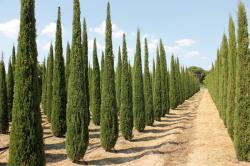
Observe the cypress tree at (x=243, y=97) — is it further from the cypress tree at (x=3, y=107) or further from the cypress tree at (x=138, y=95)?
the cypress tree at (x=3, y=107)

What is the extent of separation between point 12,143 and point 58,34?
38.9 ft

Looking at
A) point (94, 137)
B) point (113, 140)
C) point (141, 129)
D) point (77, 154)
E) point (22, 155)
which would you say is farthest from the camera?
point (141, 129)

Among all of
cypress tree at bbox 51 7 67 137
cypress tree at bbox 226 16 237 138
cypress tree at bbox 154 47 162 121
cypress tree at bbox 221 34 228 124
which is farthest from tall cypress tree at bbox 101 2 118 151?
cypress tree at bbox 154 47 162 121

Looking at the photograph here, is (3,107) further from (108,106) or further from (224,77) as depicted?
(224,77)

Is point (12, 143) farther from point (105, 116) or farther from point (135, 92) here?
point (135, 92)

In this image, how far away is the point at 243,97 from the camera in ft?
48.9

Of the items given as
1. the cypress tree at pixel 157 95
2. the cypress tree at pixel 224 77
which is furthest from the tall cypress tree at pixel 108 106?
the cypress tree at pixel 157 95

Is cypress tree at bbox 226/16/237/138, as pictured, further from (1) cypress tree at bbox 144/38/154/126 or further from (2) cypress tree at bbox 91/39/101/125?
(2) cypress tree at bbox 91/39/101/125

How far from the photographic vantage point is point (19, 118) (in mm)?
11391

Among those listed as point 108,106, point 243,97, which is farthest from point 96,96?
point 243,97

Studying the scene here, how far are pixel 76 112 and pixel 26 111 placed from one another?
418 cm

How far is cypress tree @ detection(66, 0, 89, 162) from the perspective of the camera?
1494cm

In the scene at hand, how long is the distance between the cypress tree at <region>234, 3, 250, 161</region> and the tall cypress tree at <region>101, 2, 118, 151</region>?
622cm

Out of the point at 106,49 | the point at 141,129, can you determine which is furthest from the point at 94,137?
the point at 106,49
